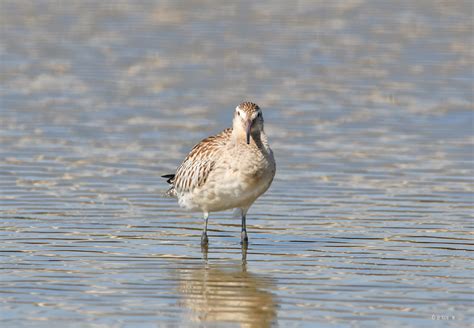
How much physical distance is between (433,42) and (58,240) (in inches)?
563

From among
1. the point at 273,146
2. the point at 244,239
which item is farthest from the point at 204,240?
the point at 273,146

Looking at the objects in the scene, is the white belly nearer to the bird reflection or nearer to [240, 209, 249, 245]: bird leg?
[240, 209, 249, 245]: bird leg

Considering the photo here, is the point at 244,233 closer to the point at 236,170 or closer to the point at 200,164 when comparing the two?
the point at 236,170

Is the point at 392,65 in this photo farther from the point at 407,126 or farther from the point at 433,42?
the point at 407,126

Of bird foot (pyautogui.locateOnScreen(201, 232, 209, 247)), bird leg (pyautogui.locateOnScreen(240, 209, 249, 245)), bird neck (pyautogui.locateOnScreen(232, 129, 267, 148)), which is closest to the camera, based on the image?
bird foot (pyautogui.locateOnScreen(201, 232, 209, 247))

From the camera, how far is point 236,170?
1255 cm

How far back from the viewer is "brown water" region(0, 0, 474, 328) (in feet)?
34.3

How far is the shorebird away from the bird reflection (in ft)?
→ 2.65

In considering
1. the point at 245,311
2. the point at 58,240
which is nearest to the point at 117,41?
the point at 58,240

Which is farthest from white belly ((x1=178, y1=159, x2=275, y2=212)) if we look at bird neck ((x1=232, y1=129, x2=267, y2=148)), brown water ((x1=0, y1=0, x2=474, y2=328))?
brown water ((x1=0, y1=0, x2=474, y2=328))

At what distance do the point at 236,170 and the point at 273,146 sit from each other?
480cm

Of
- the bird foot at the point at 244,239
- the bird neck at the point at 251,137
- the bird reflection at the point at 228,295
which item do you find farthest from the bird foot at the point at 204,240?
the bird neck at the point at 251,137

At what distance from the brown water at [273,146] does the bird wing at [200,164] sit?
18.0 inches

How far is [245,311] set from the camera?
33.2 ft
